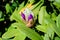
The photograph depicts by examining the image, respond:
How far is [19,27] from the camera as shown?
1196mm

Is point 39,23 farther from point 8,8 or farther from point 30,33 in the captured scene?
point 8,8

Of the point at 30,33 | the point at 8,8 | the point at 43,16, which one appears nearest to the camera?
the point at 30,33

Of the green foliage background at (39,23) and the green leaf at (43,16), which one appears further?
the green leaf at (43,16)

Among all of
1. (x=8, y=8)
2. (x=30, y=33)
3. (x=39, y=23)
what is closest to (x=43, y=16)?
(x=39, y=23)

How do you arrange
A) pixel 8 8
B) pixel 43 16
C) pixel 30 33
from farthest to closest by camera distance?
pixel 8 8, pixel 43 16, pixel 30 33

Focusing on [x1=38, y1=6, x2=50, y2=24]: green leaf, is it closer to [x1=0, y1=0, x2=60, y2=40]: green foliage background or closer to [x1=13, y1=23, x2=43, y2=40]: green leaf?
[x1=0, y1=0, x2=60, y2=40]: green foliage background

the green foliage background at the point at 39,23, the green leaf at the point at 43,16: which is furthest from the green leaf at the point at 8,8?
the green leaf at the point at 43,16

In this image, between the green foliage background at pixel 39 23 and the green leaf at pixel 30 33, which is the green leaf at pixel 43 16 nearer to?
the green foliage background at pixel 39 23

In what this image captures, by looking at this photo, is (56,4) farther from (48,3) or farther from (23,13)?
(23,13)

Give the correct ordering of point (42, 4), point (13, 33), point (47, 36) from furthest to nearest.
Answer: point (42, 4)
point (13, 33)
point (47, 36)

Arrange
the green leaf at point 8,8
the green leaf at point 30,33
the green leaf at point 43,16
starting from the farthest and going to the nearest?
1. the green leaf at point 8,8
2. the green leaf at point 43,16
3. the green leaf at point 30,33

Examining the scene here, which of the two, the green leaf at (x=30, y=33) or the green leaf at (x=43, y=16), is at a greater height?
the green leaf at (x=43, y=16)

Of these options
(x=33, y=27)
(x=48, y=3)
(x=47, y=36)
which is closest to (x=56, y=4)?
(x=48, y=3)

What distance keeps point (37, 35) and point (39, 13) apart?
207 millimetres
